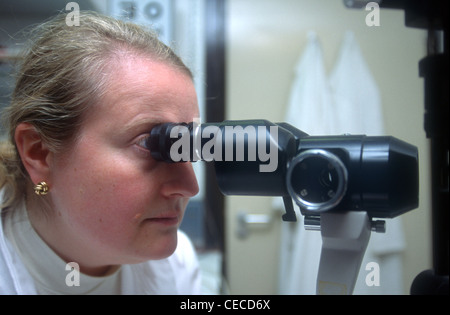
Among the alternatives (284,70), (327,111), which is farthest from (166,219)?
(284,70)

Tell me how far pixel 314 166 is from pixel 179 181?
0.70ft

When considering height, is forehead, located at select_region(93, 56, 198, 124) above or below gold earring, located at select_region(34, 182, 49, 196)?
above

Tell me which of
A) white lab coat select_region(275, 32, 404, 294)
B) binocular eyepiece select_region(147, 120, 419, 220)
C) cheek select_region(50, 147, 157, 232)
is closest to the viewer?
binocular eyepiece select_region(147, 120, 419, 220)

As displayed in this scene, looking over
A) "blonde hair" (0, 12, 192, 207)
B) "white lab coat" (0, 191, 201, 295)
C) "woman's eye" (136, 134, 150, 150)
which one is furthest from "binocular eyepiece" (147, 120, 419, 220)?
"white lab coat" (0, 191, 201, 295)

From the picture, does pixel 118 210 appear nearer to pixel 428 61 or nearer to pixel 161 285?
pixel 161 285

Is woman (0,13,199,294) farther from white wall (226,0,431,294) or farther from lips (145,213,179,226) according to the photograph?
white wall (226,0,431,294)

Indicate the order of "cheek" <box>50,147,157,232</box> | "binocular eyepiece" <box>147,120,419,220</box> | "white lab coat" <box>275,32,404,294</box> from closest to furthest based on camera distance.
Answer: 1. "binocular eyepiece" <box>147,120,419,220</box>
2. "cheek" <box>50,147,157,232</box>
3. "white lab coat" <box>275,32,404,294</box>

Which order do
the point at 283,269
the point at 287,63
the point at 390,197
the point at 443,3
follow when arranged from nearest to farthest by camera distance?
the point at 390,197 < the point at 443,3 < the point at 283,269 < the point at 287,63

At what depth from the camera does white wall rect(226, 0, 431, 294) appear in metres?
0.53

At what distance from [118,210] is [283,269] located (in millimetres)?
642

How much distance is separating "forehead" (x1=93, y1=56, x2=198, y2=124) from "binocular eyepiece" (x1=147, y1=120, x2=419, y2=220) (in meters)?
0.11

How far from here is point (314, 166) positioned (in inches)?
14.1

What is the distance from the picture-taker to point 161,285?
724mm

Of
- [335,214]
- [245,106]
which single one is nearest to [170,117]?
[335,214]
